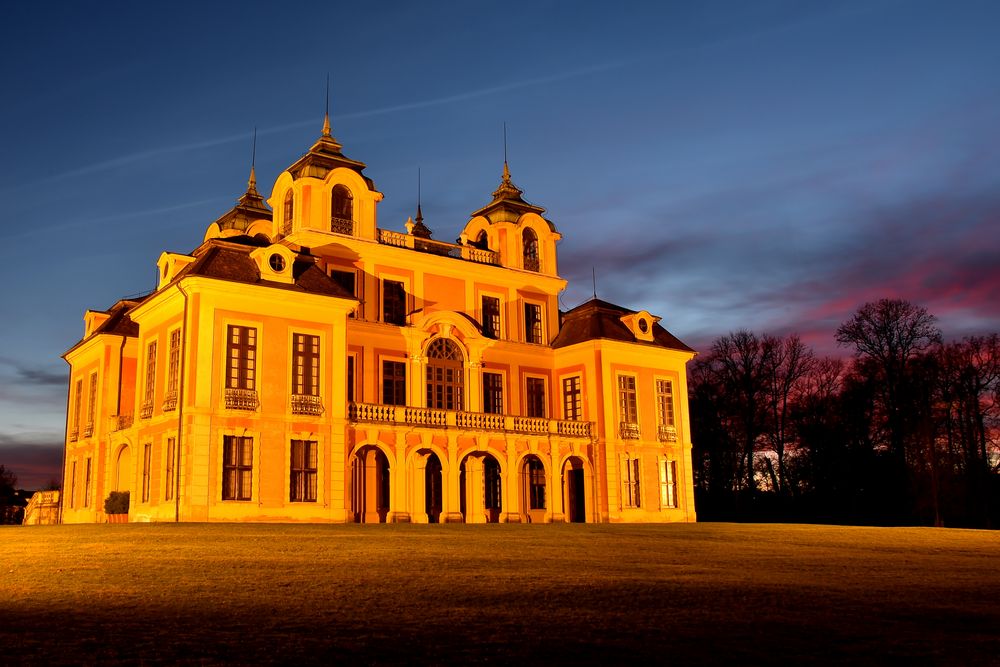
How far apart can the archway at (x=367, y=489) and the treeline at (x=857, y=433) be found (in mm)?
29506

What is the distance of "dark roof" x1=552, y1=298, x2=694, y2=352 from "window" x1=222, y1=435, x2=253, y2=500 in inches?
664

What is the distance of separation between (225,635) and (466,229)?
1535 inches

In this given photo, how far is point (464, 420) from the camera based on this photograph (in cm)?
3956

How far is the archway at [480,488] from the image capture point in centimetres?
4022

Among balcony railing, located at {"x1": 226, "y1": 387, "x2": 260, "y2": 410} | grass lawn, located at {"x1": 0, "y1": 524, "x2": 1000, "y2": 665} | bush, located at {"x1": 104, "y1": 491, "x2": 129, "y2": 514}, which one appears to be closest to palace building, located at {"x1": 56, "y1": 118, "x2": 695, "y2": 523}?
balcony railing, located at {"x1": 226, "y1": 387, "x2": 260, "y2": 410}

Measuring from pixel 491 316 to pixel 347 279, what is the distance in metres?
7.50

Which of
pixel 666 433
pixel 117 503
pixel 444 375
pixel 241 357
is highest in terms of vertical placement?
pixel 444 375

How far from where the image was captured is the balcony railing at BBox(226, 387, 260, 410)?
33.6 m

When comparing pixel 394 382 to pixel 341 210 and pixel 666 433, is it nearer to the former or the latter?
pixel 341 210

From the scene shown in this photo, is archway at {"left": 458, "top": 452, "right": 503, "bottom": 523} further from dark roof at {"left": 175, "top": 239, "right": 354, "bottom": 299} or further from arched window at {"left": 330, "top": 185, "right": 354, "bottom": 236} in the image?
arched window at {"left": 330, "top": 185, "right": 354, "bottom": 236}

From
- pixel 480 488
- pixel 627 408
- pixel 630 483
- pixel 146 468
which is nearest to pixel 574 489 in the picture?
pixel 630 483

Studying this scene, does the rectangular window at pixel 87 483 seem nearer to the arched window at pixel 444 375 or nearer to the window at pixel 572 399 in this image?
the arched window at pixel 444 375

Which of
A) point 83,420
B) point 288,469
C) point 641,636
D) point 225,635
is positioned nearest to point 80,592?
point 225,635

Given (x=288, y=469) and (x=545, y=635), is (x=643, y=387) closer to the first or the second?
(x=288, y=469)
